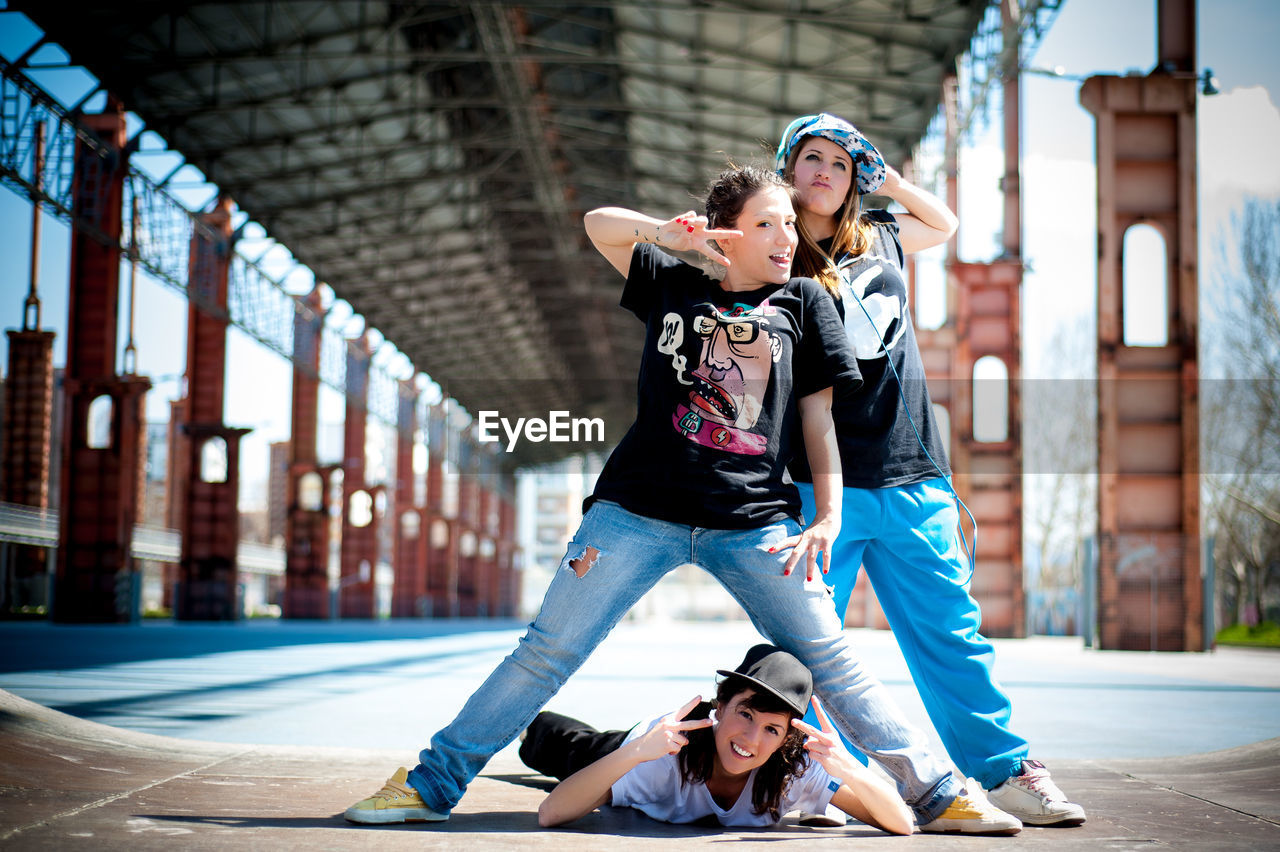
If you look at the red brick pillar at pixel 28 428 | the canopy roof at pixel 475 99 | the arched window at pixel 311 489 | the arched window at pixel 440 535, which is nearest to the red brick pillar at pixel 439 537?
the arched window at pixel 440 535

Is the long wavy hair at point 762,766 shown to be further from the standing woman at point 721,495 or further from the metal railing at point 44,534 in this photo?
the metal railing at point 44,534

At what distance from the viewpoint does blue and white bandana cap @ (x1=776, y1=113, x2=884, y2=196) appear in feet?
10.1

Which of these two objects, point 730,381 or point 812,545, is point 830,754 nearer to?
point 812,545

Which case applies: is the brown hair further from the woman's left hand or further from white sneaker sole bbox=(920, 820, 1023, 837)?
white sneaker sole bbox=(920, 820, 1023, 837)

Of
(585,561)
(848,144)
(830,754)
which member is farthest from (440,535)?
(830,754)

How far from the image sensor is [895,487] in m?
3.04

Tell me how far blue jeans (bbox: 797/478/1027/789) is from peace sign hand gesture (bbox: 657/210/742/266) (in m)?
0.74

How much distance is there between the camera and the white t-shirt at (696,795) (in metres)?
2.91

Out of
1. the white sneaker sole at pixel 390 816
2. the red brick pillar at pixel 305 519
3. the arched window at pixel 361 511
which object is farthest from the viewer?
the arched window at pixel 361 511

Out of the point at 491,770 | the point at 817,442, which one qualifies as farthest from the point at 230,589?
the point at 817,442

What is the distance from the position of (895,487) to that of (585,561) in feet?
2.97

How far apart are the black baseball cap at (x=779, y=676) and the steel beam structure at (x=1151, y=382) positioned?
44.6 feet

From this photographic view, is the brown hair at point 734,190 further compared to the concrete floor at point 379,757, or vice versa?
the brown hair at point 734,190

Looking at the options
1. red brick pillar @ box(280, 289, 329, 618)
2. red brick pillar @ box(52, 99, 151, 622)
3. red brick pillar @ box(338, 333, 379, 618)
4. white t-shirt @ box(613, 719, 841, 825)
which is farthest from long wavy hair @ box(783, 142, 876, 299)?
red brick pillar @ box(338, 333, 379, 618)
